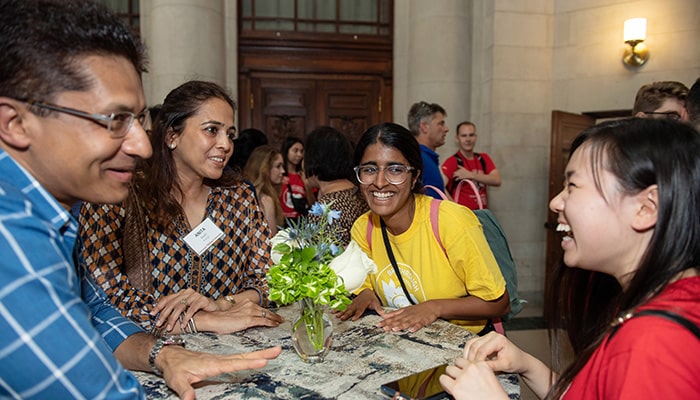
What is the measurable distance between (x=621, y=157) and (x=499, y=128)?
5.16 m

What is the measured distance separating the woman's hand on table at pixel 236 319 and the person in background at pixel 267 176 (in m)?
2.16

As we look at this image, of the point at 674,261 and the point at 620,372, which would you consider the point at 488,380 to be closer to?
the point at 620,372

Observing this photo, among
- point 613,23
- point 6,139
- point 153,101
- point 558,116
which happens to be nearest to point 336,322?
point 6,139

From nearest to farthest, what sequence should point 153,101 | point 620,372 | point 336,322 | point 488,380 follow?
point 620,372, point 488,380, point 336,322, point 153,101

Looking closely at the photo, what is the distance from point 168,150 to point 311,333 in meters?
1.29

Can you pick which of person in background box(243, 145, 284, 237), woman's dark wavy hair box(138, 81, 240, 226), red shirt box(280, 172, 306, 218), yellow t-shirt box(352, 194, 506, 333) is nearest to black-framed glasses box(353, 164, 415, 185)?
yellow t-shirt box(352, 194, 506, 333)

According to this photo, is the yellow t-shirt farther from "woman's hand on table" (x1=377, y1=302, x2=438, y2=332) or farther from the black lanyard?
"woman's hand on table" (x1=377, y1=302, x2=438, y2=332)

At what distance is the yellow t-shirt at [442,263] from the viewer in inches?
86.8

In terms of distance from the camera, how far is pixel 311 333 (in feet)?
5.33

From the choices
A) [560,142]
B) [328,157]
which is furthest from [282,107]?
[560,142]

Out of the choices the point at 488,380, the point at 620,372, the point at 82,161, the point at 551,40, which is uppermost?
the point at 551,40

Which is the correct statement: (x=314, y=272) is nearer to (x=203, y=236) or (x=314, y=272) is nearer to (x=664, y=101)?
(x=203, y=236)

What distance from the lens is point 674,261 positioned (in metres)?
1.10

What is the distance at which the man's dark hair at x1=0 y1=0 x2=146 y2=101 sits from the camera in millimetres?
982
